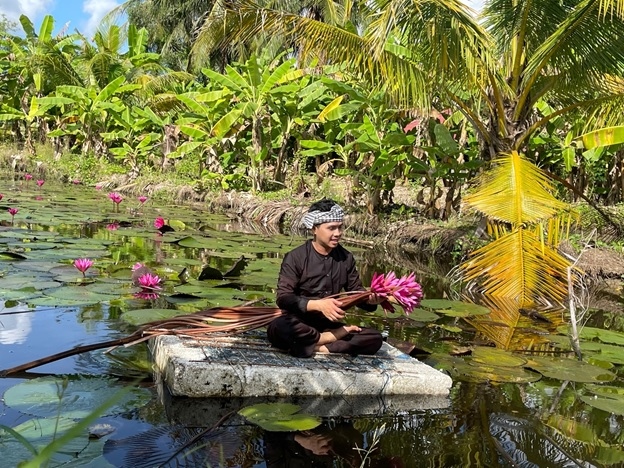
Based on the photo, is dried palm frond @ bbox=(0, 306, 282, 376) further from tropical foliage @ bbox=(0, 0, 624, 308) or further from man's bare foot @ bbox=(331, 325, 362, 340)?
tropical foliage @ bbox=(0, 0, 624, 308)

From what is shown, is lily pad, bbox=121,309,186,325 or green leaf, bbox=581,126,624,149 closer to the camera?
lily pad, bbox=121,309,186,325

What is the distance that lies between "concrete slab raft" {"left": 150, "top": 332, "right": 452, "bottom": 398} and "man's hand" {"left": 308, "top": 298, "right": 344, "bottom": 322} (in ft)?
1.05

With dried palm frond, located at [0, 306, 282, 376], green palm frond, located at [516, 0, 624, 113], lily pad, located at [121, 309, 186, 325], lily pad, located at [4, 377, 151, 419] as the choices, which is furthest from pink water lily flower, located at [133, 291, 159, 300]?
green palm frond, located at [516, 0, 624, 113]

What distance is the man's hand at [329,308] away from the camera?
3.49 metres

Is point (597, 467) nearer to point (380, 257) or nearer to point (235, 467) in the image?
point (235, 467)

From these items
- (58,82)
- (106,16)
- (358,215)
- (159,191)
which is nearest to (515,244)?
(358,215)

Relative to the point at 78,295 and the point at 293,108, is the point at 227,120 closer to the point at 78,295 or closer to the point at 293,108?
Answer: the point at 293,108

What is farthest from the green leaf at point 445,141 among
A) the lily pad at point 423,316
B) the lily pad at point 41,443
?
the lily pad at point 41,443

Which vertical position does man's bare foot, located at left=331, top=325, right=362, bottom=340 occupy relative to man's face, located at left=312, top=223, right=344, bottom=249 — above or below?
below

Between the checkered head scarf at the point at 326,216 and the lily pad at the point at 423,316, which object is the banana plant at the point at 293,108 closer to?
the lily pad at the point at 423,316

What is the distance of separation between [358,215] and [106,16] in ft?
67.2

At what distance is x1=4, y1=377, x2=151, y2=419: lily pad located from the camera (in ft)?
9.09

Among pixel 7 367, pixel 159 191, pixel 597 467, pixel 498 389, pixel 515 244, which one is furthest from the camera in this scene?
pixel 159 191

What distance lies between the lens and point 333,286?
3.95 metres
